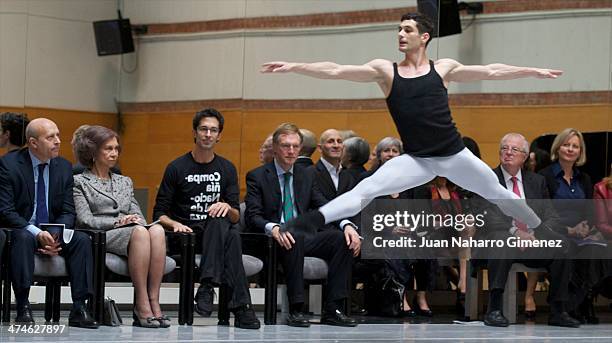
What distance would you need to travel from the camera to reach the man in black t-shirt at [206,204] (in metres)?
7.57

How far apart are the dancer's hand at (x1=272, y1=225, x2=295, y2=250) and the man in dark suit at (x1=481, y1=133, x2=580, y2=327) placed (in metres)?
1.67

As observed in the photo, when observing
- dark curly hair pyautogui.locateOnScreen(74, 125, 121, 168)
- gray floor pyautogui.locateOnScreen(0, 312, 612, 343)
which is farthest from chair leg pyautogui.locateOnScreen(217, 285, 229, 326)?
dark curly hair pyautogui.locateOnScreen(74, 125, 121, 168)

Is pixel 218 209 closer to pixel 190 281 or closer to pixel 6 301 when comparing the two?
pixel 190 281

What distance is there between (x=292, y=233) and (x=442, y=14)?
3.16 metres

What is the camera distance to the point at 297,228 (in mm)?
7188

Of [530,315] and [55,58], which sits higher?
[55,58]

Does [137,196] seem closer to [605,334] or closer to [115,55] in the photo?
[115,55]

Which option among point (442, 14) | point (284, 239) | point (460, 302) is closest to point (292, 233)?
point (284, 239)

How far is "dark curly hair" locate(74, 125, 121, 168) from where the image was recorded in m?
7.51

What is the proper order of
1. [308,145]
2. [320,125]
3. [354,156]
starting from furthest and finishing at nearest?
[320,125], [308,145], [354,156]

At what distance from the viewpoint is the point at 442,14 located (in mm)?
9859

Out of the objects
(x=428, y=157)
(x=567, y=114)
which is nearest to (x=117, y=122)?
(x=428, y=157)

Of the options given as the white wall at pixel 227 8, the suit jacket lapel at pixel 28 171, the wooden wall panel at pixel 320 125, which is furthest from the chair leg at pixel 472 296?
the suit jacket lapel at pixel 28 171

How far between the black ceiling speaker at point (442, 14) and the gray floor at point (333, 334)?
8.89 ft
